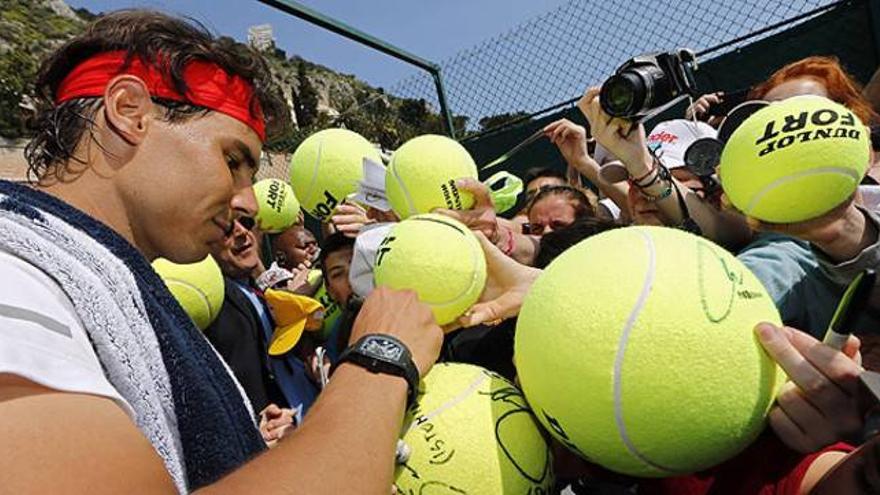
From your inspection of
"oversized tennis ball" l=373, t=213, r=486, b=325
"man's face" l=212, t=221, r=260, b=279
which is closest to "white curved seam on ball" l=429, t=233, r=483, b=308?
"oversized tennis ball" l=373, t=213, r=486, b=325

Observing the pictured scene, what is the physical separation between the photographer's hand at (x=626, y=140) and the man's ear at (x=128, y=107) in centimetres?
125

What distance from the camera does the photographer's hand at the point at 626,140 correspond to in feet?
5.84

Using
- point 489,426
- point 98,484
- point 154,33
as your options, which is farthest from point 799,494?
point 154,33

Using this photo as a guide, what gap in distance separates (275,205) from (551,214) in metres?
2.06

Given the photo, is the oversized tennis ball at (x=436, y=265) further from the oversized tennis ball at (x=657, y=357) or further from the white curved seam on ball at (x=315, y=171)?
the white curved seam on ball at (x=315, y=171)

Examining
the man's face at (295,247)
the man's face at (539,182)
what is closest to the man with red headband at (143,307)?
the man's face at (539,182)

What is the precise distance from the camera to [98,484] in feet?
1.87

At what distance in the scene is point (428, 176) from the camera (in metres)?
2.08

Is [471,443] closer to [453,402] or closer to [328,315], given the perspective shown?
[453,402]

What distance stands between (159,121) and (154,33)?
0.27 meters

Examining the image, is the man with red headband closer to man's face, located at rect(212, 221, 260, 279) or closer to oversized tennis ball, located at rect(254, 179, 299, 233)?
man's face, located at rect(212, 221, 260, 279)

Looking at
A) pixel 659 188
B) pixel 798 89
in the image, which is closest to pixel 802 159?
pixel 659 188

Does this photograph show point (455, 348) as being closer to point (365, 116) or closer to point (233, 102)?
point (233, 102)

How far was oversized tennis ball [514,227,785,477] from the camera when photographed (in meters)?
0.93
